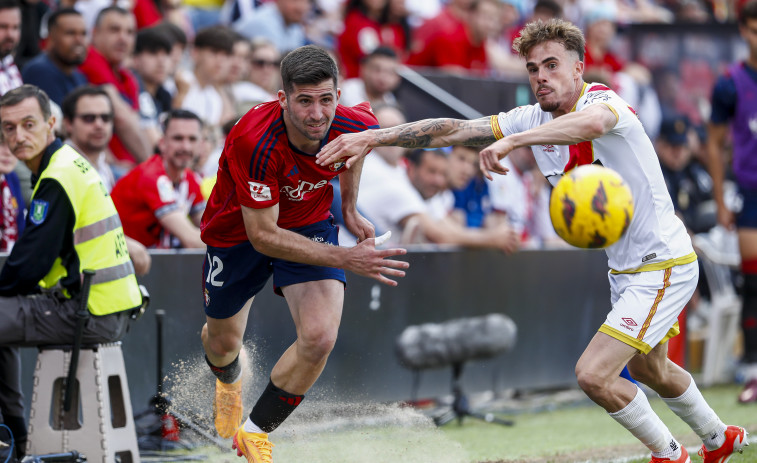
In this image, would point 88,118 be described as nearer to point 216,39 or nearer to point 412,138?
point 216,39

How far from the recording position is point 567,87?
5.84m

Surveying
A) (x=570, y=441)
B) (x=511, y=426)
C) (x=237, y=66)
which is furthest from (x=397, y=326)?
(x=237, y=66)

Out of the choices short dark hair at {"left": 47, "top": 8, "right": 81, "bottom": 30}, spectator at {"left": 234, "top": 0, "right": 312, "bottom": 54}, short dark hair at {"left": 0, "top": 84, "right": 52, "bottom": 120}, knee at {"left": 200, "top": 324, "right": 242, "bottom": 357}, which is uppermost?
spectator at {"left": 234, "top": 0, "right": 312, "bottom": 54}

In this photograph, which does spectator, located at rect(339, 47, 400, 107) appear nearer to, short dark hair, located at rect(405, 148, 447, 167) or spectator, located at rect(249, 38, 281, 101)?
short dark hair, located at rect(405, 148, 447, 167)

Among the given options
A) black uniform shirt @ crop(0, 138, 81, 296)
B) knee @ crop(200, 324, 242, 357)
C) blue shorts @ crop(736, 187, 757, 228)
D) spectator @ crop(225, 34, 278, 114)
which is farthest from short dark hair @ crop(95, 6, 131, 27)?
blue shorts @ crop(736, 187, 757, 228)

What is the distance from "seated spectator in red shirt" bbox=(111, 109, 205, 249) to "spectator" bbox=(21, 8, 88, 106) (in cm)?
113

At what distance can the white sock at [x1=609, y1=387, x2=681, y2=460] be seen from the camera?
5.83 meters

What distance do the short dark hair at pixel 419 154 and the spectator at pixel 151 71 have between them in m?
2.71

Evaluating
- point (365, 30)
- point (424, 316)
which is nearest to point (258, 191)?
point (424, 316)

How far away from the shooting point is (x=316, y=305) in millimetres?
6113

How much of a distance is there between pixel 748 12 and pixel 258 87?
5108 millimetres

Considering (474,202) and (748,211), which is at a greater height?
(748,211)

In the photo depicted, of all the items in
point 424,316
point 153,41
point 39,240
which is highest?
point 153,41

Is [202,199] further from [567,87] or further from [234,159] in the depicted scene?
[567,87]
